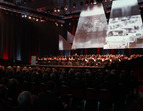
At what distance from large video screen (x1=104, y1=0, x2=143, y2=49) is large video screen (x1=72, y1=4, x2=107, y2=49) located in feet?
3.48

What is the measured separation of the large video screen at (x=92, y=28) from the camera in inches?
600

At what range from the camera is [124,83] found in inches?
194

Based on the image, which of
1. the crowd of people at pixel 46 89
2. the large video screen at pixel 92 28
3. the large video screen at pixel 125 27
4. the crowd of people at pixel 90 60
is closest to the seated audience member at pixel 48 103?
the crowd of people at pixel 46 89

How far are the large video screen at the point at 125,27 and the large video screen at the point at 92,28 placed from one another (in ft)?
3.48

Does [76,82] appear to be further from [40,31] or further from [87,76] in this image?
[40,31]

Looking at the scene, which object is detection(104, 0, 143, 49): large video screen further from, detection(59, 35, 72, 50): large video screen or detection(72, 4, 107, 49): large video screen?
detection(59, 35, 72, 50): large video screen

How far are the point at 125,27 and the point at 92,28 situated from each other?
3.44 m

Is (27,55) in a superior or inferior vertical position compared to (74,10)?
inferior

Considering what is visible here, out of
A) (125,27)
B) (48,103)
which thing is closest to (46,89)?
(48,103)

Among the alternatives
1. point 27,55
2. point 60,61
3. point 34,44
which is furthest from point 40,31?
point 60,61

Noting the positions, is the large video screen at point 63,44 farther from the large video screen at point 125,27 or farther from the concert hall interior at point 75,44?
the large video screen at point 125,27

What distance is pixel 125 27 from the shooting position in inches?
518

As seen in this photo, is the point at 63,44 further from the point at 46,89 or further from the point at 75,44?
the point at 46,89

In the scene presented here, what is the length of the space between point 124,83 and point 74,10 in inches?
597
